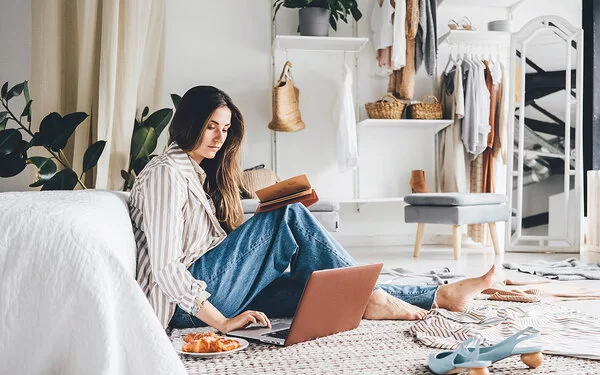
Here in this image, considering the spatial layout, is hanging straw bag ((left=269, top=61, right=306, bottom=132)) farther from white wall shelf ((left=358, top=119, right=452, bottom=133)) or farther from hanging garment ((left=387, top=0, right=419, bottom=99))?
hanging garment ((left=387, top=0, right=419, bottom=99))

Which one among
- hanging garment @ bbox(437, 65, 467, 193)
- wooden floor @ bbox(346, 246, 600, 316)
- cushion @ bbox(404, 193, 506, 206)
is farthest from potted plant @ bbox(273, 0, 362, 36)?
wooden floor @ bbox(346, 246, 600, 316)

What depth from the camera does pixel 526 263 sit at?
12.3 ft

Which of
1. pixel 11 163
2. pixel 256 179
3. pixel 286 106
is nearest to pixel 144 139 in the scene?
pixel 11 163

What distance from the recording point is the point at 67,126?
2.70 m

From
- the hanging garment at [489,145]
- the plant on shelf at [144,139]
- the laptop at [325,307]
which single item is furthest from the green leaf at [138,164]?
the hanging garment at [489,145]

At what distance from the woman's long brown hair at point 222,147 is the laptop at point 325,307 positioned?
364 mm

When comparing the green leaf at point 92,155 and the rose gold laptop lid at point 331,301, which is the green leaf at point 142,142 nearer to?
the green leaf at point 92,155

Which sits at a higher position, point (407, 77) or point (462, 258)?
point (407, 77)

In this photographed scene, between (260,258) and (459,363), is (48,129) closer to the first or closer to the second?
(260,258)

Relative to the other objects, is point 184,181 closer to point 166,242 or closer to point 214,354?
point 166,242

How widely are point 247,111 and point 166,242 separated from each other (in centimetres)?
342

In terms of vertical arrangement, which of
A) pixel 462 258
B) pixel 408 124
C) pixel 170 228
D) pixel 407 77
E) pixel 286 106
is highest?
pixel 407 77

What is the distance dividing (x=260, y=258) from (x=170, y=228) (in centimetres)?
36

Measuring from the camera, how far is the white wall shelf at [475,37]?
487cm
